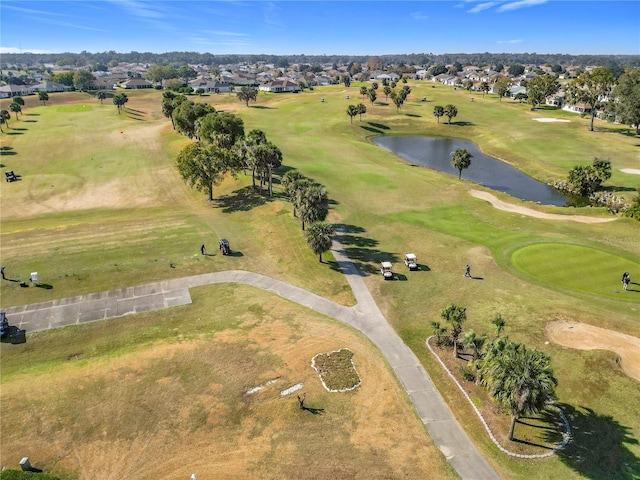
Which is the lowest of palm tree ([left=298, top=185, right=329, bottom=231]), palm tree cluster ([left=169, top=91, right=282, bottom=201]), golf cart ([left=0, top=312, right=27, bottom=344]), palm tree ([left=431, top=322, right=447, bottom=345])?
golf cart ([left=0, top=312, right=27, bottom=344])

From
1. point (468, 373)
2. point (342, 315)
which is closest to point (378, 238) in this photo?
point (342, 315)

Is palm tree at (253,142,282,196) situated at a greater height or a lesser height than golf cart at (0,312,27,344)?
greater

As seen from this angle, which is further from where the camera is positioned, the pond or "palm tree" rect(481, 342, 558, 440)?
the pond

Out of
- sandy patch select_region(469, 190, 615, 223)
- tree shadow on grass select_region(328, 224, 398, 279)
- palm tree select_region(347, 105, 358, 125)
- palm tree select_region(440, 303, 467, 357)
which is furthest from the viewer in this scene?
palm tree select_region(347, 105, 358, 125)

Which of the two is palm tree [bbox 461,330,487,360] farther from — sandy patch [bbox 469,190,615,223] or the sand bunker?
sandy patch [bbox 469,190,615,223]

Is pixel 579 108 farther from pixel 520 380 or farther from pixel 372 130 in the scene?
pixel 520 380

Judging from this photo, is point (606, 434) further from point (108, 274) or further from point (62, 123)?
point (62, 123)

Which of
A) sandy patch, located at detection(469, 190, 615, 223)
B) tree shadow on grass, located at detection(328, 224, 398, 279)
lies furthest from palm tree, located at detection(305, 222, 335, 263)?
sandy patch, located at detection(469, 190, 615, 223)
